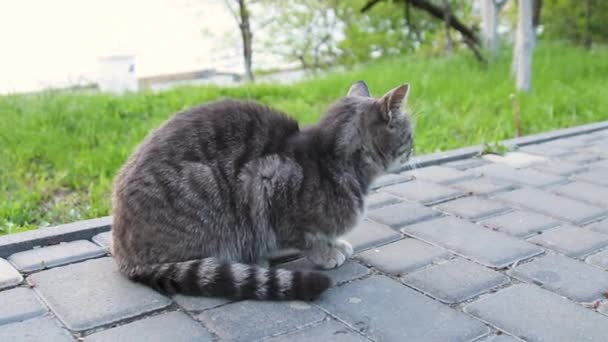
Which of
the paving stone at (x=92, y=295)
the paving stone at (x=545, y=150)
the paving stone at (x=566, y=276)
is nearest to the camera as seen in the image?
the paving stone at (x=92, y=295)

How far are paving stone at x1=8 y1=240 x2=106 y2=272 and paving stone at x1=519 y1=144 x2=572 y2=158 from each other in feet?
10.5

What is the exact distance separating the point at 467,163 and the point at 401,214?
4.02 feet

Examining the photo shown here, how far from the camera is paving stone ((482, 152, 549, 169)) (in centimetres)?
459

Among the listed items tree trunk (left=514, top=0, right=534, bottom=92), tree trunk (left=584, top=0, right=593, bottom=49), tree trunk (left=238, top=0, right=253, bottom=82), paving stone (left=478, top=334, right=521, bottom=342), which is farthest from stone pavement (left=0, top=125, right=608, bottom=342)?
tree trunk (left=238, top=0, right=253, bottom=82)

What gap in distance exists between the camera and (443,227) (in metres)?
3.40

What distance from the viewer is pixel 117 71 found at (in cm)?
907

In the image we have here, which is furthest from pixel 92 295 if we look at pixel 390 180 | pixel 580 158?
pixel 580 158

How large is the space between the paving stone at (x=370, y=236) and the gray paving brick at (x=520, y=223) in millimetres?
514

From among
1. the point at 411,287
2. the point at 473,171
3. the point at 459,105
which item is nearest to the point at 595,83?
the point at 459,105

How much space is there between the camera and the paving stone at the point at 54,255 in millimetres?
2961

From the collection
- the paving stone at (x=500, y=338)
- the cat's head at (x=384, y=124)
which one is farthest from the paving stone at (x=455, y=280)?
the cat's head at (x=384, y=124)

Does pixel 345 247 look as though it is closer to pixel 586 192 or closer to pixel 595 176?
pixel 586 192

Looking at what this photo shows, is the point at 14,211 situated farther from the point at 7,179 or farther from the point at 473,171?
the point at 473,171

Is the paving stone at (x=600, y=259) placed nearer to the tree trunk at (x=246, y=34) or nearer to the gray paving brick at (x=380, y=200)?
the gray paving brick at (x=380, y=200)
